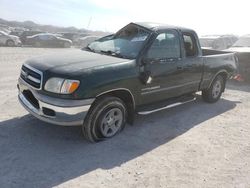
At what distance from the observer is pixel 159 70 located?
5344 millimetres

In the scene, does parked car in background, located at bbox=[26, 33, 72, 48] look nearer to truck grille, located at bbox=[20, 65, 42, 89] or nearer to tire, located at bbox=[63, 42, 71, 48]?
→ tire, located at bbox=[63, 42, 71, 48]

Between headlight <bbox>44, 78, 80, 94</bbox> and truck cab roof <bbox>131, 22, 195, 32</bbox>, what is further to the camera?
truck cab roof <bbox>131, 22, 195, 32</bbox>

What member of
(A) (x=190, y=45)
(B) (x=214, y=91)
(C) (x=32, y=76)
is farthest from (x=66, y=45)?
(C) (x=32, y=76)

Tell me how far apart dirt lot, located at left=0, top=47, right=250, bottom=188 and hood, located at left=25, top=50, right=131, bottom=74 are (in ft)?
3.95

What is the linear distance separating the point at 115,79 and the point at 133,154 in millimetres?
1221

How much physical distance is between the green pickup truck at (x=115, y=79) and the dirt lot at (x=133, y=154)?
1.42 ft

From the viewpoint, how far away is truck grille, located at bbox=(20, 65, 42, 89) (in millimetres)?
4477

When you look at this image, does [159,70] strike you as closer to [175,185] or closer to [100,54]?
[100,54]

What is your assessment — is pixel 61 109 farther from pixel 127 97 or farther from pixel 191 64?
pixel 191 64

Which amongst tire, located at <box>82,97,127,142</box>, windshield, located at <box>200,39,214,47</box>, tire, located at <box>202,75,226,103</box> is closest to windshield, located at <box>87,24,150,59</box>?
tire, located at <box>82,97,127,142</box>

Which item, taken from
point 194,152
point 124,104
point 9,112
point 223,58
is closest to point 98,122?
point 124,104

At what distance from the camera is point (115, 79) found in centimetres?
462

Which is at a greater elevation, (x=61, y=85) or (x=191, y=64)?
(x=191, y=64)

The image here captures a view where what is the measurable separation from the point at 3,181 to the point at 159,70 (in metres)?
3.18
